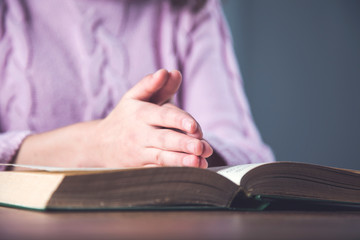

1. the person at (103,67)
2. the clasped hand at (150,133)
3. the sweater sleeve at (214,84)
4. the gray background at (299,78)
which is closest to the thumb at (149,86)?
the clasped hand at (150,133)

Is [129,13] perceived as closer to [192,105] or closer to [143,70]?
[143,70]

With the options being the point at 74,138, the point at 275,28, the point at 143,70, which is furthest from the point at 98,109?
the point at 275,28

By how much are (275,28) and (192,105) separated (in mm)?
1076

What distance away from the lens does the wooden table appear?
0.71ft

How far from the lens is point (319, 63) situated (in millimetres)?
2096

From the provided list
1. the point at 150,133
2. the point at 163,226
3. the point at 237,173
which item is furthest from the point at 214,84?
the point at 163,226

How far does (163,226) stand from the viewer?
9.7 inches

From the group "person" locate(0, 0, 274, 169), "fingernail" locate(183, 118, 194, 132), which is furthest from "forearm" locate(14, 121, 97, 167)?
"fingernail" locate(183, 118, 194, 132)

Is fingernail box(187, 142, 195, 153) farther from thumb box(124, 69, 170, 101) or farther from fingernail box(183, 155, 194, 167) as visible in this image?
thumb box(124, 69, 170, 101)

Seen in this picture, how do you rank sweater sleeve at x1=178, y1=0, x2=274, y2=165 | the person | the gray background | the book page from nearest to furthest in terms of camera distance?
1. the book page
2. the person
3. sweater sleeve at x1=178, y1=0, x2=274, y2=165
4. the gray background

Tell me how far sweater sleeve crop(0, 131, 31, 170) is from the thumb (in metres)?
0.31

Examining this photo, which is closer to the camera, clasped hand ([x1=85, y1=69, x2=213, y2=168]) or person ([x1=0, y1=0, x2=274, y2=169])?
clasped hand ([x1=85, y1=69, x2=213, y2=168])

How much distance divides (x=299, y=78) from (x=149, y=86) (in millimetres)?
1637

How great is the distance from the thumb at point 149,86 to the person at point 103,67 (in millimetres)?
226
